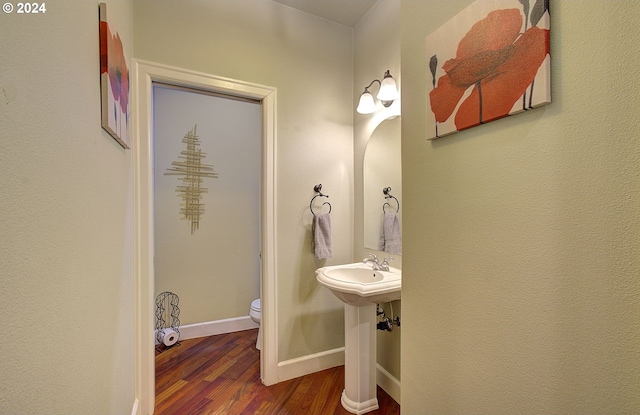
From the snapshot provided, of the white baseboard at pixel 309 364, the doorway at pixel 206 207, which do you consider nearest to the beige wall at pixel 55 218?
the white baseboard at pixel 309 364

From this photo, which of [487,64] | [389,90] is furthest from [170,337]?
[487,64]

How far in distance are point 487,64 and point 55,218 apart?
1.18m

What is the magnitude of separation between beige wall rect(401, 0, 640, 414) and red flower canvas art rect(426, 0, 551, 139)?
3cm

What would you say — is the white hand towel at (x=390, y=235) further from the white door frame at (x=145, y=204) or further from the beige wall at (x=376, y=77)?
the white door frame at (x=145, y=204)

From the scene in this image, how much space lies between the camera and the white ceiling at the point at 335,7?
207cm

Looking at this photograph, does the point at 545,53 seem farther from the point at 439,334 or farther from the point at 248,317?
the point at 248,317

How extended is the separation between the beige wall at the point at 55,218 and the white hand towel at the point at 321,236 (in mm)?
1305

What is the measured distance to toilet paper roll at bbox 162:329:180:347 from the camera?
254 centimetres

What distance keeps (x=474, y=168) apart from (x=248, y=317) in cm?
283

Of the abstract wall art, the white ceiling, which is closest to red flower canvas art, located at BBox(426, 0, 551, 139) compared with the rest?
the white ceiling

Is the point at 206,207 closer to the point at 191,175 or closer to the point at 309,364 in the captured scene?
the point at 191,175

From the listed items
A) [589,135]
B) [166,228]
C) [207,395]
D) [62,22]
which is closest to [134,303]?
[207,395]

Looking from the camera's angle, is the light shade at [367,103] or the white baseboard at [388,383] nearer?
the white baseboard at [388,383]

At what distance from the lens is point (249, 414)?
174 centimetres
